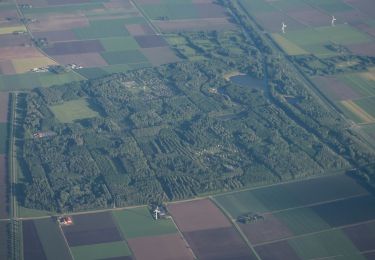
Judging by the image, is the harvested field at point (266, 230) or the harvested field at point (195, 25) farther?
the harvested field at point (195, 25)

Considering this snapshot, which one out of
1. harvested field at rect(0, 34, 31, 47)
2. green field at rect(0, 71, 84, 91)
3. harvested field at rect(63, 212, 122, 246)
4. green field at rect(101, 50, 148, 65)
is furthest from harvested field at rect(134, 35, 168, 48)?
harvested field at rect(63, 212, 122, 246)

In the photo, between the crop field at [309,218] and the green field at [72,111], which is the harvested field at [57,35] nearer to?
the green field at [72,111]

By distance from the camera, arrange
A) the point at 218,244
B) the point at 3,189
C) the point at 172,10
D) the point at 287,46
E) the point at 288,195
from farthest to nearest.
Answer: the point at 172,10, the point at 287,46, the point at 288,195, the point at 3,189, the point at 218,244

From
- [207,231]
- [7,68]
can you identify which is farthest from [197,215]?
[7,68]

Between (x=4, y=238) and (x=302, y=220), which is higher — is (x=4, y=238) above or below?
above

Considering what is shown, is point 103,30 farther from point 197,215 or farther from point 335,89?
point 197,215

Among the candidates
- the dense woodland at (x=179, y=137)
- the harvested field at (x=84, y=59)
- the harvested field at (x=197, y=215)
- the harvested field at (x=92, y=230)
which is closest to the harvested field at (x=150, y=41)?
the dense woodland at (x=179, y=137)

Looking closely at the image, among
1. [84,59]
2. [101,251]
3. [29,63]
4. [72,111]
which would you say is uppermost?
[29,63]
